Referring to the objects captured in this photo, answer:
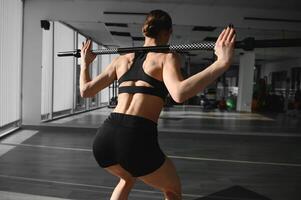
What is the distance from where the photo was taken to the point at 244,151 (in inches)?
194

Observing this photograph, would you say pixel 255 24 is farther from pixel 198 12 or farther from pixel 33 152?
pixel 33 152

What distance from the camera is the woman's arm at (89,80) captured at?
1.56m

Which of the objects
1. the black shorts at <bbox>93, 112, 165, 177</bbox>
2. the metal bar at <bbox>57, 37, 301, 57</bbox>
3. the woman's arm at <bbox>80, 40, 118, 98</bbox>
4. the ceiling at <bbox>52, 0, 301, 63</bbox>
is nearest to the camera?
the metal bar at <bbox>57, 37, 301, 57</bbox>

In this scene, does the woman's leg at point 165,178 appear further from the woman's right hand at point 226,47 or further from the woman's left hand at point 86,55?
the woman's left hand at point 86,55

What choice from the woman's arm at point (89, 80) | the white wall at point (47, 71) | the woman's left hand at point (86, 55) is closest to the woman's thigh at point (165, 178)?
the woman's arm at point (89, 80)

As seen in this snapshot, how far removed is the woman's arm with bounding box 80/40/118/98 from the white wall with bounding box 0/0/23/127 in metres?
4.16

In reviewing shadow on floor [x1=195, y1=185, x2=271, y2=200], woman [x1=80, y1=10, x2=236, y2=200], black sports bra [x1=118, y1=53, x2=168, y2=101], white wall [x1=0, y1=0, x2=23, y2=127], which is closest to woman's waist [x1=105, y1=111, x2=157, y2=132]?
woman [x1=80, y1=10, x2=236, y2=200]

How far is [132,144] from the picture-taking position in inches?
50.9

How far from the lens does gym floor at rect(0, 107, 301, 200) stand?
2.91 m

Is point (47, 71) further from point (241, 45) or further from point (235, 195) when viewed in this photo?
point (241, 45)

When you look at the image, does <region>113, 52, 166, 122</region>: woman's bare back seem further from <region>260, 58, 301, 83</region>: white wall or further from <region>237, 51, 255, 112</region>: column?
<region>260, 58, 301, 83</region>: white wall

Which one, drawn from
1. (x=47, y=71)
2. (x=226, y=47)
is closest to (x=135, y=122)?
(x=226, y=47)

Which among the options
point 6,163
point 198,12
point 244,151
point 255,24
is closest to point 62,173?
point 6,163

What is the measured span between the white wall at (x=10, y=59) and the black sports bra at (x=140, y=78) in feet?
14.7
